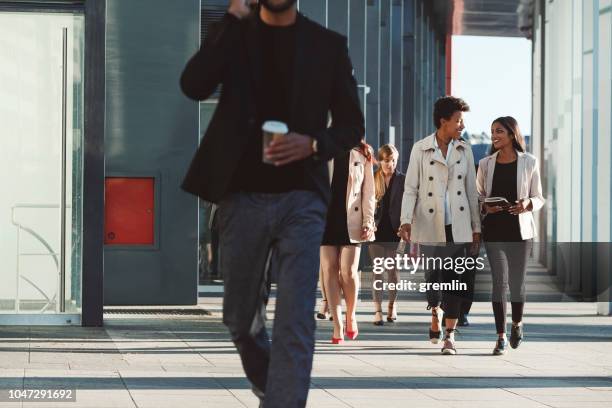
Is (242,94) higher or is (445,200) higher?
(242,94)

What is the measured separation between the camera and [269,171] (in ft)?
15.7

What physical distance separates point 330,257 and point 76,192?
2.58m

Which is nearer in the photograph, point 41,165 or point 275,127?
point 275,127

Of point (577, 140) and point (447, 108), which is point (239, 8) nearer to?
point (447, 108)

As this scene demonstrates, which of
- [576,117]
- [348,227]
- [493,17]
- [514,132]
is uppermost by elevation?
[493,17]

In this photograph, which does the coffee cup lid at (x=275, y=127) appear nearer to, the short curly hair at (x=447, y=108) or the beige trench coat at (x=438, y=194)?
the beige trench coat at (x=438, y=194)

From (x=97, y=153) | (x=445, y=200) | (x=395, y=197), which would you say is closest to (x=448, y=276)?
(x=445, y=200)

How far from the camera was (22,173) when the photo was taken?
1198cm

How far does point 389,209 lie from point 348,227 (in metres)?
2.89

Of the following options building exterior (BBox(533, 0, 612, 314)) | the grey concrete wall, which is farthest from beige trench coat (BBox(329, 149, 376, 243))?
building exterior (BBox(533, 0, 612, 314))

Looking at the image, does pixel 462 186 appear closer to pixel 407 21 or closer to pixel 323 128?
pixel 323 128

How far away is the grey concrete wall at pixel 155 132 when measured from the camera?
48.3 ft

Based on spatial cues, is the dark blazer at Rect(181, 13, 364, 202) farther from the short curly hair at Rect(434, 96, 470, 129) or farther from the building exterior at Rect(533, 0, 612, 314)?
the building exterior at Rect(533, 0, 612, 314)

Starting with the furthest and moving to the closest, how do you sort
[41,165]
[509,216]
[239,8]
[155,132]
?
[155,132] → [41,165] → [509,216] → [239,8]
